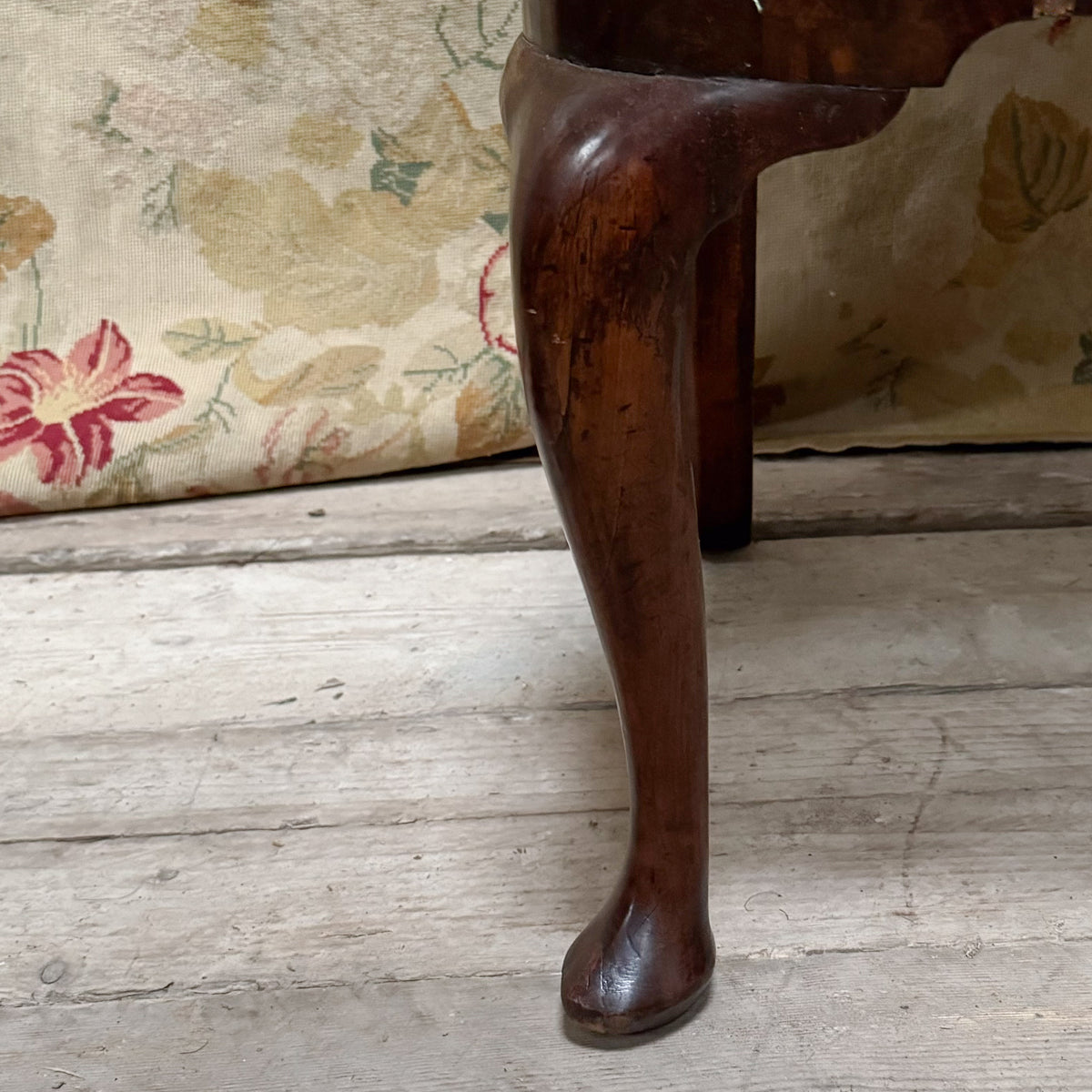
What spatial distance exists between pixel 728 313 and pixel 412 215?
13.6 inches

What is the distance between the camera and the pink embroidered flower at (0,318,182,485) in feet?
3.40

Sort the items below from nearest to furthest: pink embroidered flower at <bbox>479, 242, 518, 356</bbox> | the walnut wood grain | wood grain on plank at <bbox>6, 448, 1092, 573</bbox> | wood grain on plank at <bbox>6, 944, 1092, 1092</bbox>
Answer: the walnut wood grain < wood grain on plank at <bbox>6, 944, 1092, 1092</bbox> < wood grain on plank at <bbox>6, 448, 1092, 573</bbox> < pink embroidered flower at <bbox>479, 242, 518, 356</bbox>

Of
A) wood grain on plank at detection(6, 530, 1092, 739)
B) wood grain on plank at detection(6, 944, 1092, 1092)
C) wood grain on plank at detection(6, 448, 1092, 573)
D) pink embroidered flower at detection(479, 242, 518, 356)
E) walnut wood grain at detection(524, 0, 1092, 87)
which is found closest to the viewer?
walnut wood grain at detection(524, 0, 1092, 87)

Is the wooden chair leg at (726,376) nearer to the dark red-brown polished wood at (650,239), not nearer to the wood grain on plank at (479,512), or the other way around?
the wood grain on plank at (479,512)

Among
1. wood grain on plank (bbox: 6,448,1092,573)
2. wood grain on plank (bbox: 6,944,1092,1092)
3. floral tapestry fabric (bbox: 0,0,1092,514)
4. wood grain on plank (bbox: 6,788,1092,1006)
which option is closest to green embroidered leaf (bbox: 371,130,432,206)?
floral tapestry fabric (bbox: 0,0,1092,514)

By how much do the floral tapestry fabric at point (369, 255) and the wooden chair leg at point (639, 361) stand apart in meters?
0.54

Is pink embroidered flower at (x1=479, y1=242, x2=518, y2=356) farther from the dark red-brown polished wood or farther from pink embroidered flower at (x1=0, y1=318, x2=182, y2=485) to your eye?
the dark red-brown polished wood

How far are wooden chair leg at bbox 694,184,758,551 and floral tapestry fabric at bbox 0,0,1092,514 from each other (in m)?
0.18

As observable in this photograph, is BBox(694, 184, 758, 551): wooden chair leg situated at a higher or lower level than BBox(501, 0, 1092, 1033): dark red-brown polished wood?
lower

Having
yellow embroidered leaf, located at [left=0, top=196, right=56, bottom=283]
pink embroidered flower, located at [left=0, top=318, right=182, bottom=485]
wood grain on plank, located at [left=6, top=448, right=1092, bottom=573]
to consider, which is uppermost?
yellow embroidered leaf, located at [left=0, top=196, right=56, bottom=283]

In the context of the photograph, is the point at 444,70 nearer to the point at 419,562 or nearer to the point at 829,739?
the point at 419,562

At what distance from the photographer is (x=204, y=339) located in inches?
41.9

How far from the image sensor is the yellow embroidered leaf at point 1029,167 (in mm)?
1029

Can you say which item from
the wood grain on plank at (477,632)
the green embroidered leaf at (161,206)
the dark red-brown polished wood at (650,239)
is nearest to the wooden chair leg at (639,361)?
the dark red-brown polished wood at (650,239)
